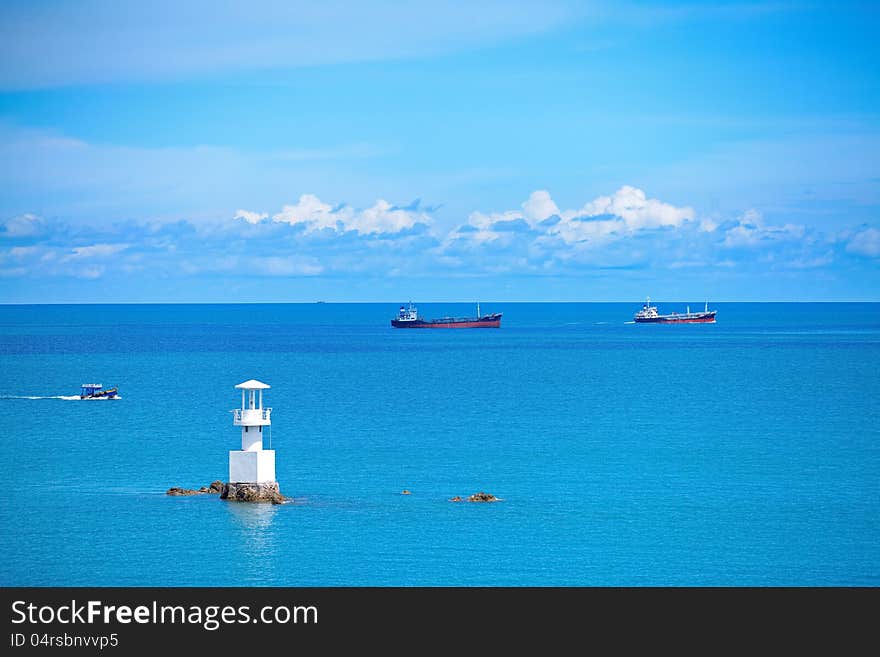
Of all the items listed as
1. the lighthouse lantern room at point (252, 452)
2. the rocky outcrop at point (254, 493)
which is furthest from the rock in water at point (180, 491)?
the lighthouse lantern room at point (252, 452)

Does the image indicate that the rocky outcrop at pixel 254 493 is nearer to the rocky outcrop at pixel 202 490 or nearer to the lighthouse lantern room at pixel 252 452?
the lighthouse lantern room at pixel 252 452

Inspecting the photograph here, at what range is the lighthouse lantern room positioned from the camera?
195 feet

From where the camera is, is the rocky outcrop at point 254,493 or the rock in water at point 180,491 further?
the rock in water at point 180,491

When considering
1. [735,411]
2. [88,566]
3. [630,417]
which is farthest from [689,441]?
[88,566]

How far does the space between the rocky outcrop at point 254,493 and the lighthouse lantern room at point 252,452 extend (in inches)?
7.5

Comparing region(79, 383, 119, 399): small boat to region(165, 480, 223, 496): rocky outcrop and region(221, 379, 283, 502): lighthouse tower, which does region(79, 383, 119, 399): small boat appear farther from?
region(221, 379, 283, 502): lighthouse tower

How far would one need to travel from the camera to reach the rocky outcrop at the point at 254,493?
6138 cm

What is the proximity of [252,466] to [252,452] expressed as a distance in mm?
1069

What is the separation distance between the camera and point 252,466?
201 feet

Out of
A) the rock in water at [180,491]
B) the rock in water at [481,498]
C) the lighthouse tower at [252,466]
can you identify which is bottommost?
the rock in water at [481,498]

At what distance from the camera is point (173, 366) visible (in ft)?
545

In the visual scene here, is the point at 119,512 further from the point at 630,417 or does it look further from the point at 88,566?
the point at 630,417

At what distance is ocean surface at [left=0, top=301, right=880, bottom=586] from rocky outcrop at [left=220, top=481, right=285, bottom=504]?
550 mm

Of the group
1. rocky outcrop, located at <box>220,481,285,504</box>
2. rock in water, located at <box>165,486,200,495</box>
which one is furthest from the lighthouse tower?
rock in water, located at <box>165,486,200,495</box>
